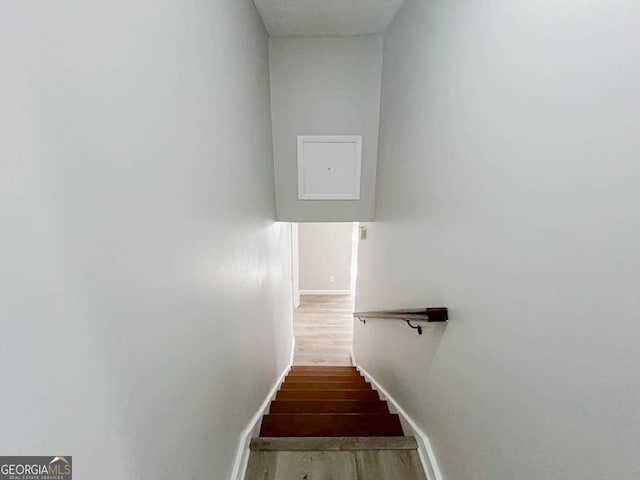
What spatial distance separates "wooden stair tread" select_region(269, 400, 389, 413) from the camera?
85.0 inches

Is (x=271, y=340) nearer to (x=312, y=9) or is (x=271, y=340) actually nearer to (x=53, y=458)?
(x=53, y=458)

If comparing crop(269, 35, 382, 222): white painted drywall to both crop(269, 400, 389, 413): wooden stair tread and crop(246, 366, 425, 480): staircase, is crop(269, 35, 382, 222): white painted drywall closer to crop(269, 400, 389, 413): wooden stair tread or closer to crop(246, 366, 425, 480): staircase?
crop(269, 400, 389, 413): wooden stair tread

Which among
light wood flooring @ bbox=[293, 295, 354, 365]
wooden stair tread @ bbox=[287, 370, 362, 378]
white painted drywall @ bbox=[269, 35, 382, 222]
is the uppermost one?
white painted drywall @ bbox=[269, 35, 382, 222]

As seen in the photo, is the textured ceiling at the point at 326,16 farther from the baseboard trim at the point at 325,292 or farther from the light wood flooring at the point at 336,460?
the baseboard trim at the point at 325,292

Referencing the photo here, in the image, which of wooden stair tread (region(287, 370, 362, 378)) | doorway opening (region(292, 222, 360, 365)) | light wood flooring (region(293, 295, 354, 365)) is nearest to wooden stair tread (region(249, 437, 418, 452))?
wooden stair tread (region(287, 370, 362, 378))

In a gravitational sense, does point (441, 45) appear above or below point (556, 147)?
above

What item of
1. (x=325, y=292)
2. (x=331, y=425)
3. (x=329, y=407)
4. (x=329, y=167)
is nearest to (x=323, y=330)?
(x=325, y=292)

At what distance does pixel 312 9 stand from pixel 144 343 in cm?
245

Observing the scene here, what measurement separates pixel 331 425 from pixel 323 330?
3.66 metres

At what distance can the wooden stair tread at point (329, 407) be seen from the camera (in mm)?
2158

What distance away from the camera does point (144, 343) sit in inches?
26.9

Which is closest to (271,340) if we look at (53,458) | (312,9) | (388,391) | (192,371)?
(388,391)

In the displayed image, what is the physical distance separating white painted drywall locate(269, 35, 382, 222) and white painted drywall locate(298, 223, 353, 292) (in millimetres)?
3399

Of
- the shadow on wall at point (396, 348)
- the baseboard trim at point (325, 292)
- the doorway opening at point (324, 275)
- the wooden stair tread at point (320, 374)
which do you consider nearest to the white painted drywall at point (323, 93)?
the shadow on wall at point (396, 348)
